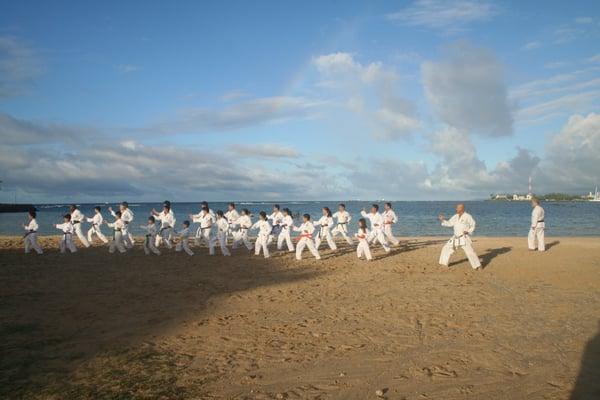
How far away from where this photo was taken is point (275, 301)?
8516mm

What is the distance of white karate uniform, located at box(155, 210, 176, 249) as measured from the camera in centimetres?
1675

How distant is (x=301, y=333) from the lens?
21.0 feet

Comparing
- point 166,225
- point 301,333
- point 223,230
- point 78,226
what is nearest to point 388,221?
point 223,230

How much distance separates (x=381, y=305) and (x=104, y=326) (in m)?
4.77

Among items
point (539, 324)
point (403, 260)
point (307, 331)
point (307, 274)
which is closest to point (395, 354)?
point (307, 331)

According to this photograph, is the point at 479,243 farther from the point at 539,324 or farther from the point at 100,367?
the point at 100,367

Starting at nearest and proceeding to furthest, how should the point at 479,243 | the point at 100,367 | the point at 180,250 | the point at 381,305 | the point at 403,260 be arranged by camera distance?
1. the point at 100,367
2. the point at 381,305
3. the point at 403,260
4. the point at 180,250
5. the point at 479,243

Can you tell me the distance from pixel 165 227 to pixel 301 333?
38.5ft

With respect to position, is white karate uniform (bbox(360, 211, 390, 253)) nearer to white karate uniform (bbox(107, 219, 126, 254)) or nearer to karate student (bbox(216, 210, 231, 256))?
karate student (bbox(216, 210, 231, 256))

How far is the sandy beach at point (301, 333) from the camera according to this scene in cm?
459

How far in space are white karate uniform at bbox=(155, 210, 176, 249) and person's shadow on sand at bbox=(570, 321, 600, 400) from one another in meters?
14.2

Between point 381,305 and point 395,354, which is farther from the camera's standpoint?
point 381,305

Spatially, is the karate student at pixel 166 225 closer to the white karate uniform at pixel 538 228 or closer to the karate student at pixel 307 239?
the karate student at pixel 307 239

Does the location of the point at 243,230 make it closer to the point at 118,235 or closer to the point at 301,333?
the point at 118,235
